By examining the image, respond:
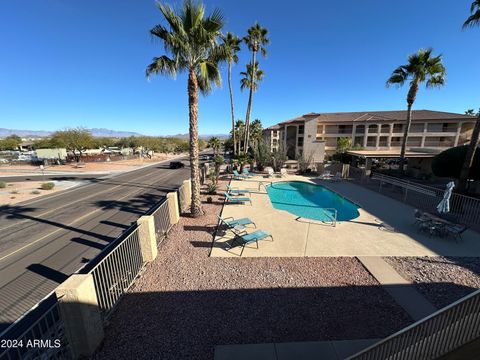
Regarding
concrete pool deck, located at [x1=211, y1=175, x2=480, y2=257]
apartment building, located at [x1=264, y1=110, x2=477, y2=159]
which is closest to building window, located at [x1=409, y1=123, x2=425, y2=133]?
apartment building, located at [x1=264, y1=110, x2=477, y2=159]

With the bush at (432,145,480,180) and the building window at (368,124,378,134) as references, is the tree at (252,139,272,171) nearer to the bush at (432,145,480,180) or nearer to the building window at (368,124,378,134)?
the bush at (432,145,480,180)

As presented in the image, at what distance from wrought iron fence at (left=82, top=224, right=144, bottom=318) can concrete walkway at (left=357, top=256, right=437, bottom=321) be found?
21.8ft

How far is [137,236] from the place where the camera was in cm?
623

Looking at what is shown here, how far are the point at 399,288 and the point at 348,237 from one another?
3127 mm

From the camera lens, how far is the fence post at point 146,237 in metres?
6.36

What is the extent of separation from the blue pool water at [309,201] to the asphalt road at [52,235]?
955 centimetres

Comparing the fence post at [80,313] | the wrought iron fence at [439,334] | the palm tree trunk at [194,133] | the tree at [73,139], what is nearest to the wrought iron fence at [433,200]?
the wrought iron fence at [439,334]

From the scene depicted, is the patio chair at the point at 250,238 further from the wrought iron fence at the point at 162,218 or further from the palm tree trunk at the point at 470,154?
the palm tree trunk at the point at 470,154

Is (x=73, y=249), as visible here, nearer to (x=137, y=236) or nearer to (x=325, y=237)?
(x=137, y=236)

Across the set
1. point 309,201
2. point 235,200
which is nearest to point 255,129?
point 309,201

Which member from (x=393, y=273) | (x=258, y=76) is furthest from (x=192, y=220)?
(x=258, y=76)

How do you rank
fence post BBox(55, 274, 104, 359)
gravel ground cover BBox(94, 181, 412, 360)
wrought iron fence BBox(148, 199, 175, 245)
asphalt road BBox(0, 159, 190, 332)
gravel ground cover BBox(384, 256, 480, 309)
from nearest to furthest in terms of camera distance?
fence post BBox(55, 274, 104, 359) < gravel ground cover BBox(94, 181, 412, 360) < gravel ground cover BBox(384, 256, 480, 309) < asphalt road BBox(0, 159, 190, 332) < wrought iron fence BBox(148, 199, 175, 245)

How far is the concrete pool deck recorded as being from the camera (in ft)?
24.0

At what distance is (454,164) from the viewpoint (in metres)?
14.8
